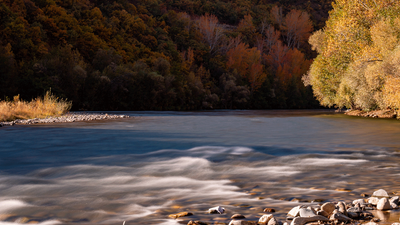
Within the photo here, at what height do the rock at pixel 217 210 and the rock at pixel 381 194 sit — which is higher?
the rock at pixel 381 194

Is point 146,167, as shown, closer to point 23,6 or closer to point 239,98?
point 23,6

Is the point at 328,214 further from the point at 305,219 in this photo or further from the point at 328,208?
the point at 305,219

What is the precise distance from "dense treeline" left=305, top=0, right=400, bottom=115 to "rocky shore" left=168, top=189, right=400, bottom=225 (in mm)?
18573

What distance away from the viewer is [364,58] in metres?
27.9

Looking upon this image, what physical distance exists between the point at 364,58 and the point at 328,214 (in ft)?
85.2

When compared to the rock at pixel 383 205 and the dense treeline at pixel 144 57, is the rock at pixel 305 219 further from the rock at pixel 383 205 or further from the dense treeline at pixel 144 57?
the dense treeline at pixel 144 57

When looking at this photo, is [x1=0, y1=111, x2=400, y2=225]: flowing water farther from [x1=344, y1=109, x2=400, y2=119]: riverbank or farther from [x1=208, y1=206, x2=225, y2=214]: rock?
[x1=344, y1=109, x2=400, y2=119]: riverbank

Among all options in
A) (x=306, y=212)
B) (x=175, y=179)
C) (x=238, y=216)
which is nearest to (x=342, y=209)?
(x=306, y=212)

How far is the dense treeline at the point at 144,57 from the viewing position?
51.5 m

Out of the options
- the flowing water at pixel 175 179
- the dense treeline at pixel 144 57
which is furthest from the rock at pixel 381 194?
the dense treeline at pixel 144 57

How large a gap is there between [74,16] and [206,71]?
92.6 feet

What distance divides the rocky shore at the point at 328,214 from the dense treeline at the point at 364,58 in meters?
18.6

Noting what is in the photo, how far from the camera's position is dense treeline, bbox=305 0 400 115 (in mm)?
25312

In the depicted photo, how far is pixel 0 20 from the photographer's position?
54000 mm
